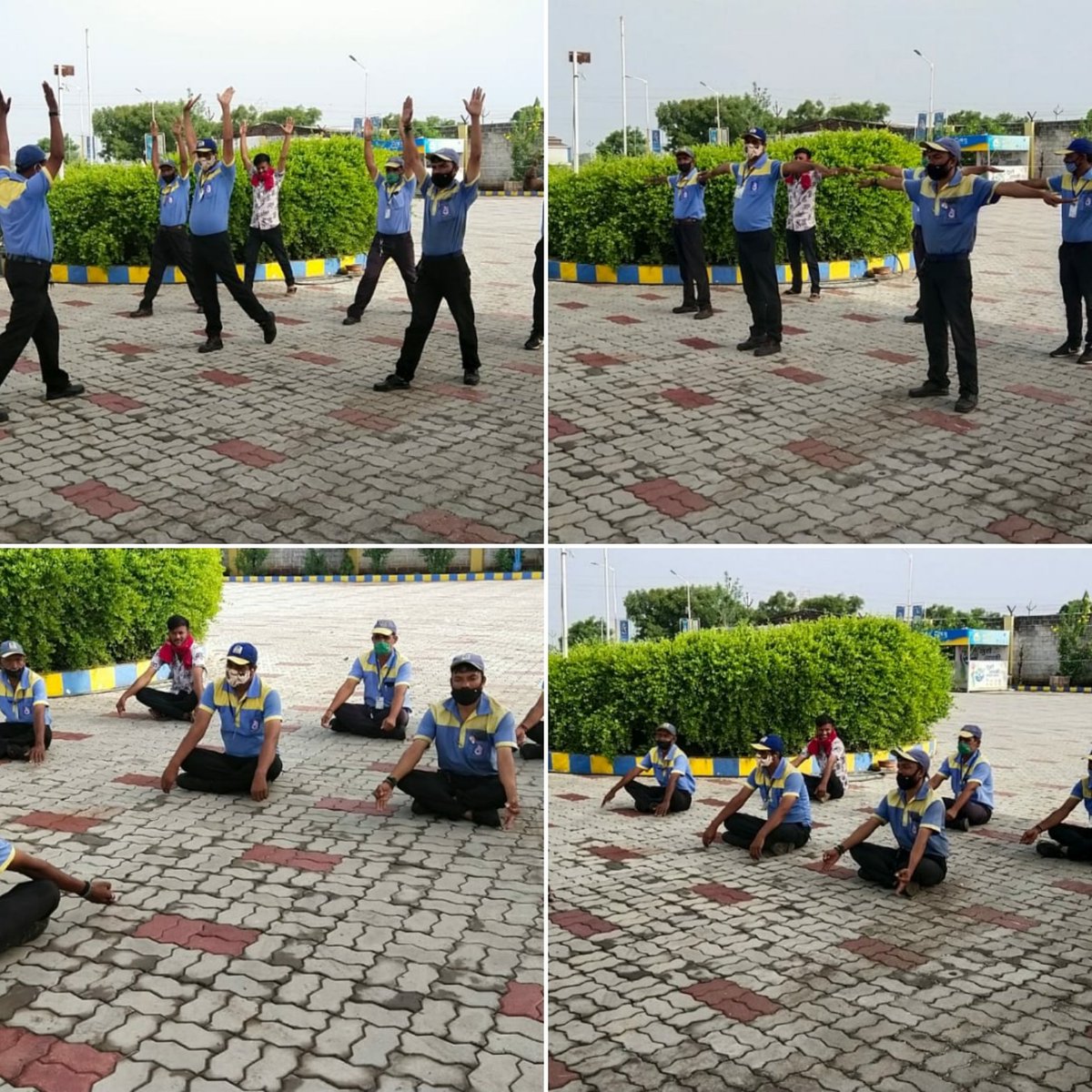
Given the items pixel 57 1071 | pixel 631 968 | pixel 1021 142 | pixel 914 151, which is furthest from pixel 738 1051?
pixel 1021 142

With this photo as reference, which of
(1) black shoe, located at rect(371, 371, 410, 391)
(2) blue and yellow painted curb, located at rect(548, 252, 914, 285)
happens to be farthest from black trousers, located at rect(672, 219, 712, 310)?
(1) black shoe, located at rect(371, 371, 410, 391)

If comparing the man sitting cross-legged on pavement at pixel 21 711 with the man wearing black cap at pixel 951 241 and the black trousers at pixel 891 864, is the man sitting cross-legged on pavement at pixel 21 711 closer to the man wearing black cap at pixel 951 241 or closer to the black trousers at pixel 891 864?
the black trousers at pixel 891 864

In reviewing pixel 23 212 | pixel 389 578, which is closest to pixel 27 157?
pixel 23 212

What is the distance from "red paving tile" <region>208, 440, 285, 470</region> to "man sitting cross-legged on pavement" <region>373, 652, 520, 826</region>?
215 centimetres

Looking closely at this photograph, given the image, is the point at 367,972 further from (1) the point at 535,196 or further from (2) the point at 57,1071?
(1) the point at 535,196

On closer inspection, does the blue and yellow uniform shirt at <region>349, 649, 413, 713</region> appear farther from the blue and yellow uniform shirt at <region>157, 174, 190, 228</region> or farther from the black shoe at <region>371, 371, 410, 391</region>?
the blue and yellow uniform shirt at <region>157, 174, 190, 228</region>

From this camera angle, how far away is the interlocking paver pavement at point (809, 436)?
6.65 m

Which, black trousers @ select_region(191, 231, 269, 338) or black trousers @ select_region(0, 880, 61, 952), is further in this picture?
black trousers @ select_region(191, 231, 269, 338)

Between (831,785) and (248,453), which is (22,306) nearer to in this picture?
(248,453)

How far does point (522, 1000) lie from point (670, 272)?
36.9 feet

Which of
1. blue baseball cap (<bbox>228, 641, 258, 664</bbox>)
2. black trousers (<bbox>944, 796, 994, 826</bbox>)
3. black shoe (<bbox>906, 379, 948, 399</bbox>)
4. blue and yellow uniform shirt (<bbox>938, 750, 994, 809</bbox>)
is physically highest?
black shoe (<bbox>906, 379, 948, 399</bbox>)

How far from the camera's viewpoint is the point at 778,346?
1007 cm

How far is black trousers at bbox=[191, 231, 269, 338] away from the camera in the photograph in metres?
9.56

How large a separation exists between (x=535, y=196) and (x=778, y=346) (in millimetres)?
24327
